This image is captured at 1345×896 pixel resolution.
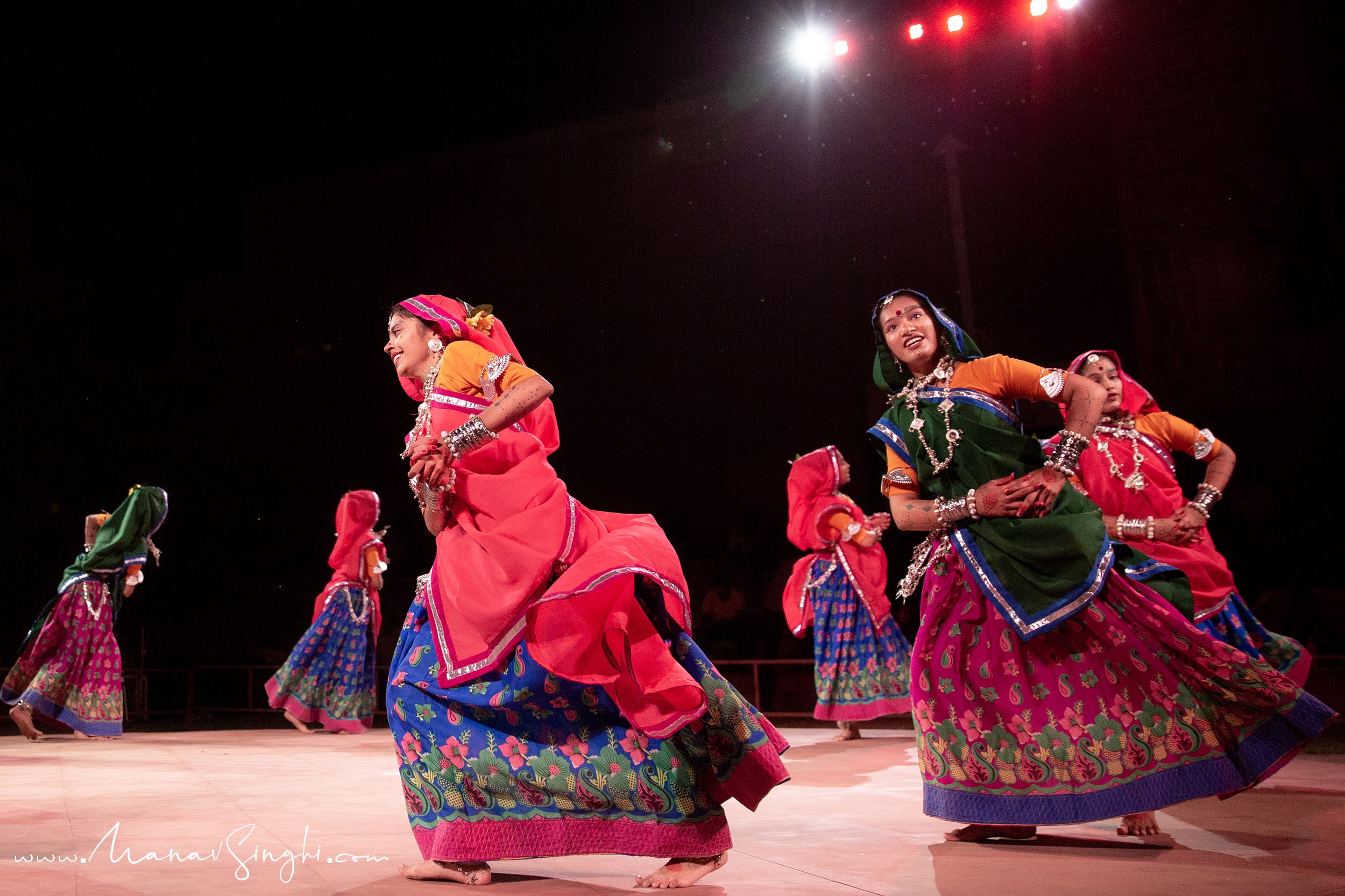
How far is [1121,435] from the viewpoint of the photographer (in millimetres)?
3809

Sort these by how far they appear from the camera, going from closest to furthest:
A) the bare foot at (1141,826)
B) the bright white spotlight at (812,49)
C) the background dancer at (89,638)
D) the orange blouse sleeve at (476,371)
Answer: the orange blouse sleeve at (476,371) → the bare foot at (1141,826) → the background dancer at (89,638) → the bright white spotlight at (812,49)

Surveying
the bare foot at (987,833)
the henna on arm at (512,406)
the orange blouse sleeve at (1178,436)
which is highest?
the orange blouse sleeve at (1178,436)

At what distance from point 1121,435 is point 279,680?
5.96m

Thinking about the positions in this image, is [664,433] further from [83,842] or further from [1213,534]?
[83,842]

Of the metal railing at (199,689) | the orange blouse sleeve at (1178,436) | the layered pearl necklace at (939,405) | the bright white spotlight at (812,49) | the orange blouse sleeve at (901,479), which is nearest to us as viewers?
the layered pearl necklace at (939,405)

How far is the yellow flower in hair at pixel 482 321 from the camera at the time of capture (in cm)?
268

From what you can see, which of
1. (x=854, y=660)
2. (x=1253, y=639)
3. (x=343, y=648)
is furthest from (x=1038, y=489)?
(x=343, y=648)

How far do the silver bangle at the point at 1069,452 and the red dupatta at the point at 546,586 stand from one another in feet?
3.29

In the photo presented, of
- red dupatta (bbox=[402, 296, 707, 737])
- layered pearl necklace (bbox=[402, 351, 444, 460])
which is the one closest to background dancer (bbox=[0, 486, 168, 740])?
layered pearl necklace (bbox=[402, 351, 444, 460])

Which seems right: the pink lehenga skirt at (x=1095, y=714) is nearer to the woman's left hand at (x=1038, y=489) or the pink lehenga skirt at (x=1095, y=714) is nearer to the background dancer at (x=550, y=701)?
the woman's left hand at (x=1038, y=489)

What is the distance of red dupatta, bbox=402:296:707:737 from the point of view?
86.7 inches

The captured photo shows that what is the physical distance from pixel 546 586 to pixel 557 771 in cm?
40

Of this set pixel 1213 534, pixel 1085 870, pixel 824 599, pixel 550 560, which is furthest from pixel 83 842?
pixel 1213 534

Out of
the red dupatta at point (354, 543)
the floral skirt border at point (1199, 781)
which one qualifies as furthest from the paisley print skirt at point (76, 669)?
the floral skirt border at point (1199, 781)
